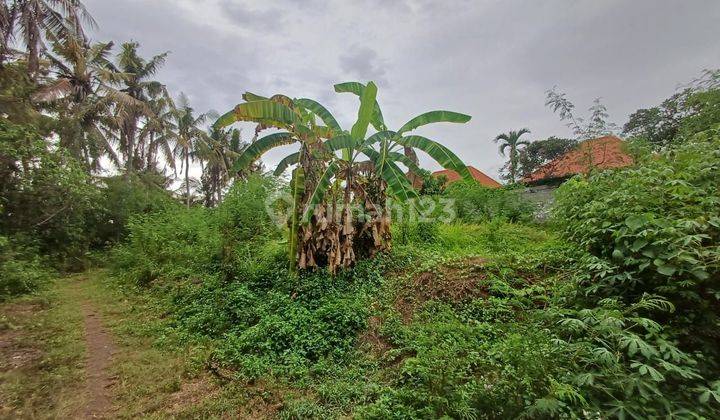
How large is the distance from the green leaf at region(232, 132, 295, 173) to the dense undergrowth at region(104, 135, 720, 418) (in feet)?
6.09

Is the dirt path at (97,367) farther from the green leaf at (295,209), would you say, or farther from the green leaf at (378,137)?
the green leaf at (378,137)

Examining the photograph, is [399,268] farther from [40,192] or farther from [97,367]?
[40,192]

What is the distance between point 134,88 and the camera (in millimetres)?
16922

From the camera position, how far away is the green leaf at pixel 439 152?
218 inches

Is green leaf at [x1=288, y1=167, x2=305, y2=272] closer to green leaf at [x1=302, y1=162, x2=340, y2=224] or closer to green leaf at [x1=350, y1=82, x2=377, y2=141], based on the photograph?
green leaf at [x1=302, y1=162, x2=340, y2=224]

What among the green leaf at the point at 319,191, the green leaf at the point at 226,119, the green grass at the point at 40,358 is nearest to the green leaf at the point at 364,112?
the green leaf at the point at 319,191

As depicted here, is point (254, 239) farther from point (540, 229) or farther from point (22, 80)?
point (22, 80)

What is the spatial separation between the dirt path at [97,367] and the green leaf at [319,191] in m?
3.21

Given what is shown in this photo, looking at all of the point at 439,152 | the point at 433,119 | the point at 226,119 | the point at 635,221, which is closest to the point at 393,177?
the point at 439,152

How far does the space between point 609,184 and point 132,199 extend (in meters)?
16.2

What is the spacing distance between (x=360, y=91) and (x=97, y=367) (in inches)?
228

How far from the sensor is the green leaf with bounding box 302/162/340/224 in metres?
5.44

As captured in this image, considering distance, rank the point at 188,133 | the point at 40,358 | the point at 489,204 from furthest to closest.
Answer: the point at 188,133 < the point at 489,204 < the point at 40,358

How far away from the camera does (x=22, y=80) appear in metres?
8.77
